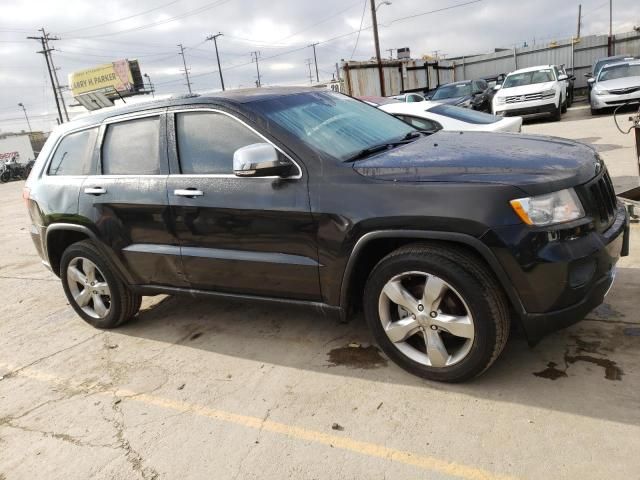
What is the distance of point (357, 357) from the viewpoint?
11.2 ft

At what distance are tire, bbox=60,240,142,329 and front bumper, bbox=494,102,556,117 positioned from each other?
13.3m

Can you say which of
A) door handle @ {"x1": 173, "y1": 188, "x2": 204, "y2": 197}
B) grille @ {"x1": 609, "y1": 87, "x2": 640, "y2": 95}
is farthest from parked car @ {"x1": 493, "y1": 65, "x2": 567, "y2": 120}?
door handle @ {"x1": 173, "y1": 188, "x2": 204, "y2": 197}

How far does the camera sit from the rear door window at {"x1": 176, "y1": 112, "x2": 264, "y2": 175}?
3.36 meters

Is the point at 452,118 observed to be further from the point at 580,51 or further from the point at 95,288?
the point at 580,51

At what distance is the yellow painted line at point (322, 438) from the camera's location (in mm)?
2332

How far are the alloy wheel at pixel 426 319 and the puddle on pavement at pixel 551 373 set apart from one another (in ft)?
1.61

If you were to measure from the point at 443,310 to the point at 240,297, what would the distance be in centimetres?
140

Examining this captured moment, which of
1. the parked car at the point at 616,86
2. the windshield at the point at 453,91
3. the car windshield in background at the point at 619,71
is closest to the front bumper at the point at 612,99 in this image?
the parked car at the point at 616,86

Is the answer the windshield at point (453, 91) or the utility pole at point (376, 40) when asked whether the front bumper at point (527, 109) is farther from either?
the utility pole at point (376, 40)

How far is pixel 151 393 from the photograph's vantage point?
3363 millimetres

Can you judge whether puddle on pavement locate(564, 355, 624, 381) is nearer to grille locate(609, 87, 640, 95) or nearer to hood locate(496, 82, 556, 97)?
hood locate(496, 82, 556, 97)

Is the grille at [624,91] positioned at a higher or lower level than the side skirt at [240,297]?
higher

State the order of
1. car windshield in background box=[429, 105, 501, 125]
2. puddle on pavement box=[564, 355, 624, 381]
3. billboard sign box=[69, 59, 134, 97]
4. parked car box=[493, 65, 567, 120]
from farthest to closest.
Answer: billboard sign box=[69, 59, 134, 97]
parked car box=[493, 65, 567, 120]
car windshield in background box=[429, 105, 501, 125]
puddle on pavement box=[564, 355, 624, 381]

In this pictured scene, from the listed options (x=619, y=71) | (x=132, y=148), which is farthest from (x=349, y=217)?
(x=619, y=71)
